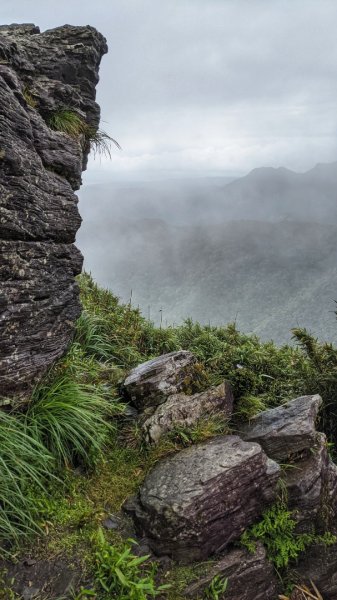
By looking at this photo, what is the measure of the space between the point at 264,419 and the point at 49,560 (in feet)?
13.6

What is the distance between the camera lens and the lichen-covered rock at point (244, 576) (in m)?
5.12

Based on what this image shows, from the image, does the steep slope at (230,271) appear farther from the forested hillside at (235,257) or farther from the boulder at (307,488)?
the boulder at (307,488)

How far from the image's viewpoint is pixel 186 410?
270 inches

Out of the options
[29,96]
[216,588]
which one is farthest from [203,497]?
[29,96]

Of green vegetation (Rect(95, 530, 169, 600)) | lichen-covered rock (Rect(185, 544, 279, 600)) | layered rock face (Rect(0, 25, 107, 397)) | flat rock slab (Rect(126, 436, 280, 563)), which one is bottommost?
lichen-covered rock (Rect(185, 544, 279, 600))

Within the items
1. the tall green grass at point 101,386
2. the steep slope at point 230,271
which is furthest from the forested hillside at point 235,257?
the tall green grass at point 101,386

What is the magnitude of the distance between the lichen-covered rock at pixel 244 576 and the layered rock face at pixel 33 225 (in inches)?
138

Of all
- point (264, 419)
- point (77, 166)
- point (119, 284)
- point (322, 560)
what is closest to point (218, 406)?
point (264, 419)

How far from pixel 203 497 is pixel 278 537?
4.75ft

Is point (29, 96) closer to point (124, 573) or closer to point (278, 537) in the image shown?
point (124, 573)

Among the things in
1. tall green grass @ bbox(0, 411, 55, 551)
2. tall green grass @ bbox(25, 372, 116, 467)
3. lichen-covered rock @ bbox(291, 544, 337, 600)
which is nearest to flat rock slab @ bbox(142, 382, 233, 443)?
tall green grass @ bbox(25, 372, 116, 467)

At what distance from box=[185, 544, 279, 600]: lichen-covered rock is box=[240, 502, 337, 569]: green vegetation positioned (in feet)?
0.44

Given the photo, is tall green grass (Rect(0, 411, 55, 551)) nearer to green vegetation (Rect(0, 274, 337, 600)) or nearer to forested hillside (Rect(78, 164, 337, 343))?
green vegetation (Rect(0, 274, 337, 600))

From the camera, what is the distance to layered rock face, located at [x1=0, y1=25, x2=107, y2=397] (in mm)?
5871
